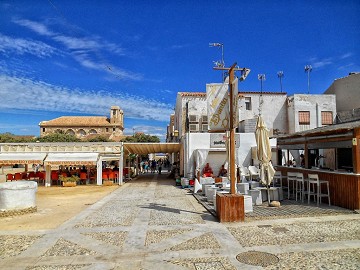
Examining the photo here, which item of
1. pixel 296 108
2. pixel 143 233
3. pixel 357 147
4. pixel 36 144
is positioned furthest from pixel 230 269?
pixel 296 108

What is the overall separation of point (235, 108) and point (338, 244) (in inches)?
180

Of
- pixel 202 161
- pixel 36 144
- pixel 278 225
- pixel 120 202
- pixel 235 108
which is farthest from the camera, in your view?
pixel 36 144

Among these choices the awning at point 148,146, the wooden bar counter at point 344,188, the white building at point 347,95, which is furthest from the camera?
the white building at point 347,95

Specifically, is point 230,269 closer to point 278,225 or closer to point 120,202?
point 278,225

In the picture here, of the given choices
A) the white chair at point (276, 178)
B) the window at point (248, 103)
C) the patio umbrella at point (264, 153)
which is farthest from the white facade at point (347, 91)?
the patio umbrella at point (264, 153)

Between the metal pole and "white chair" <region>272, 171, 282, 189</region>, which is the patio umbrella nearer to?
the metal pole

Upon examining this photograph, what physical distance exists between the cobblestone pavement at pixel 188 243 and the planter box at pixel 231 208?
347 millimetres

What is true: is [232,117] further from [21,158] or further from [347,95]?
[347,95]

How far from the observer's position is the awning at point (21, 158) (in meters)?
20.1

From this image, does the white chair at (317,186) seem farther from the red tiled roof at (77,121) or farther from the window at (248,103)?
the red tiled roof at (77,121)

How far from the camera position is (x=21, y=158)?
20344mm

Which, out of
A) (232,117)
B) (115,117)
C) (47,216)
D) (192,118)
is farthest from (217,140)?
(115,117)

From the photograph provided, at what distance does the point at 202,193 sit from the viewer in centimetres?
1451

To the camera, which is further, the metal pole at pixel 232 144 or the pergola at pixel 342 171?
the pergola at pixel 342 171
